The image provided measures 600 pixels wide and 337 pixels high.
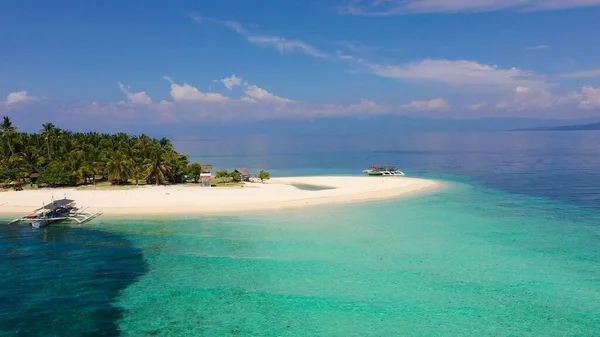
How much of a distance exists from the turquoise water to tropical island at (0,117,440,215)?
859cm

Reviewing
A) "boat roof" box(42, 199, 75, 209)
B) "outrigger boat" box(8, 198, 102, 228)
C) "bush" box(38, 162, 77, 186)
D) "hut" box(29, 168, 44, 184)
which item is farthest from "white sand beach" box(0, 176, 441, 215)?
"hut" box(29, 168, 44, 184)

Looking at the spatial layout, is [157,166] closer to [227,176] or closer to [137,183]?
[137,183]

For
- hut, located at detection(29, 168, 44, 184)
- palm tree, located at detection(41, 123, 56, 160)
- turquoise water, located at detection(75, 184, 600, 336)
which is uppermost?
palm tree, located at detection(41, 123, 56, 160)

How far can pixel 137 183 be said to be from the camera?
2749 inches

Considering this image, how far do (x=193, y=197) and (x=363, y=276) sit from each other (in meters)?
35.4

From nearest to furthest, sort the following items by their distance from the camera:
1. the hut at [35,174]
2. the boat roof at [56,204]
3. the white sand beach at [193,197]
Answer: the boat roof at [56,204]
the white sand beach at [193,197]
the hut at [35,174]

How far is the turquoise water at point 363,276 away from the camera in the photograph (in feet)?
72.7

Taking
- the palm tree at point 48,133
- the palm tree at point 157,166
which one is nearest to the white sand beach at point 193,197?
the palm tree at point 157,166

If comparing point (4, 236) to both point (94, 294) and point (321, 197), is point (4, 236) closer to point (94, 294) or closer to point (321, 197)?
point (94, 294)

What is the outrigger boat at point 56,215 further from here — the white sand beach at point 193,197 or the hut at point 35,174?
the hut at point 35,174

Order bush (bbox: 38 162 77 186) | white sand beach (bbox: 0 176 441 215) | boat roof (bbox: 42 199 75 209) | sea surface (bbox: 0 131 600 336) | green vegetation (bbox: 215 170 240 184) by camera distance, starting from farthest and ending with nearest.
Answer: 1. green vegetation (bbox: 215 170 240 184)
2. bush (bbox: 38 162 77 186)
3. white sand beach (bbox: 0 176 441 215)
4. boat roof (bbox: 42 199 75 209)
5. sea surface (bbox: 0 131 600 336)

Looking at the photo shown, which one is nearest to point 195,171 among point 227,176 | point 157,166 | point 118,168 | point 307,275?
point 227,176

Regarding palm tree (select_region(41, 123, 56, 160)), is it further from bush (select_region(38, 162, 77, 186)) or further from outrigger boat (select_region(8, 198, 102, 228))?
outrigger boat (select_region(8, 198, 102, 228))

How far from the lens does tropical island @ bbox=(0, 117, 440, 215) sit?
53969 millimetres
